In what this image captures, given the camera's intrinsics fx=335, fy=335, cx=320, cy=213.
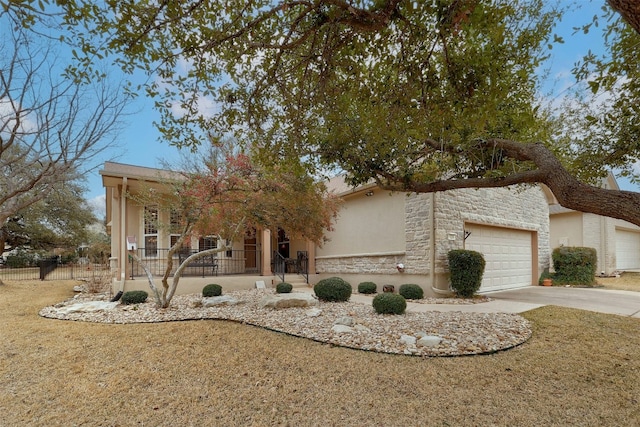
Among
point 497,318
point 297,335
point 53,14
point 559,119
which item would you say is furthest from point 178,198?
point 559,119

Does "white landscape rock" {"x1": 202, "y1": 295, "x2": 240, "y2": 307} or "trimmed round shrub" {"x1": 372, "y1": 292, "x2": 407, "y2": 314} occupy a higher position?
"trimmed round shrub" {"x1": 372, "y1": 292, "x2": 407, "y2": 314}

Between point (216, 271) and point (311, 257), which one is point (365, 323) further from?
point (216, 271)

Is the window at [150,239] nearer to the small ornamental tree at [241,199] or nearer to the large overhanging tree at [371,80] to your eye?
the small ornamental tree at [241,199]

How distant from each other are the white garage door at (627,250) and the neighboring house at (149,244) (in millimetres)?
15097

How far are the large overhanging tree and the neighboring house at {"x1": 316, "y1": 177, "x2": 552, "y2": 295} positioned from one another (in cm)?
358

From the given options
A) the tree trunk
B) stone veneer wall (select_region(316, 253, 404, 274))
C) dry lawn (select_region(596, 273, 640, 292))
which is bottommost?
dry lawn (select_region(596, 273, 640, 292))

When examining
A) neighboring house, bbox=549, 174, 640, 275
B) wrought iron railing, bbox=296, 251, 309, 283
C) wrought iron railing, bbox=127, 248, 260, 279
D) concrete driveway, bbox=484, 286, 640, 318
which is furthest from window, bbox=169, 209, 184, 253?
neighboring house, bbox=549, 174, 640, 275

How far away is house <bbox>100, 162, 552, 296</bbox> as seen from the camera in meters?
9.07

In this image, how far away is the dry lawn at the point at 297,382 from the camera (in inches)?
112

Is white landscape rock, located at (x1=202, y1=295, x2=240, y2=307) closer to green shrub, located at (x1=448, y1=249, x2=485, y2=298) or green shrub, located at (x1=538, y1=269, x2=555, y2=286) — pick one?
green shrub, located at (x1=448, y1=249, x2=485, y2=298)

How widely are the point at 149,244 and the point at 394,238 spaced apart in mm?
8479

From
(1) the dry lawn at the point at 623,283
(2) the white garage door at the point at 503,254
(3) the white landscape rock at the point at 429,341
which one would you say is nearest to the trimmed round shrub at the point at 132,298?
(3) the white landscape rock at the point at 429,341

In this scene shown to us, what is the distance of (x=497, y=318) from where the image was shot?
612cm

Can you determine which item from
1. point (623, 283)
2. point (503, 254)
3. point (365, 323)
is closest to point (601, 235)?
point (623, 283)
